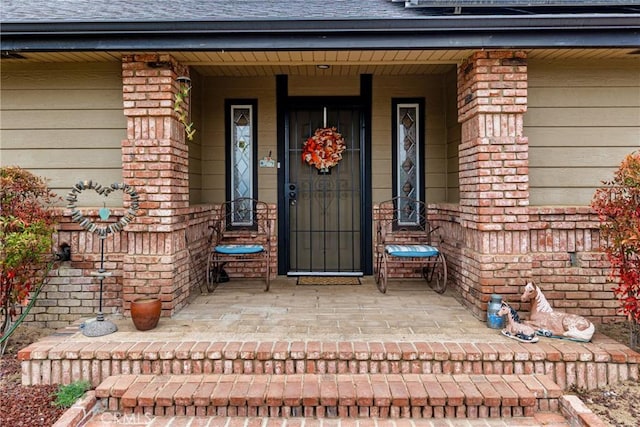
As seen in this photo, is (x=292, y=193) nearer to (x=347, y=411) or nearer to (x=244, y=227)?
(x=244, y=227)

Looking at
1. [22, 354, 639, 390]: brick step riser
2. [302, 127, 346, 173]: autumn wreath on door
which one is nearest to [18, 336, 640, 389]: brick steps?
[22, 354, 639, 390]: brick step riser

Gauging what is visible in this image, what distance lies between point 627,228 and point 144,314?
338 centimetres

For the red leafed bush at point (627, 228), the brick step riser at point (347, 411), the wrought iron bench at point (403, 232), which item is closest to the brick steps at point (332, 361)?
the brick step riser at point (347, 411)

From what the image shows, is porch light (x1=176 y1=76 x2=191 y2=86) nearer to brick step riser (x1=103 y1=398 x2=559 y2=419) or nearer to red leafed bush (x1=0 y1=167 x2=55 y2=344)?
red leafed bush (x1=0 y1=167 x2=55 y2=344)

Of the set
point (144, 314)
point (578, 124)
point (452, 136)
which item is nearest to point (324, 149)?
point (452, 136)

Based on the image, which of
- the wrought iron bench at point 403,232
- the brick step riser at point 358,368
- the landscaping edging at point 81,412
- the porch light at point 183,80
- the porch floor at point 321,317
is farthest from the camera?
the wrought iron bench at point 403,232

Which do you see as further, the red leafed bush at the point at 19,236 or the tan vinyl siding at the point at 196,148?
the tan vinyl siding at the point at 196,148

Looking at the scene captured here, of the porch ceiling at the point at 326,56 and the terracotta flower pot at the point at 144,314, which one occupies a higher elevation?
the porch ceiling at the point at 326,56

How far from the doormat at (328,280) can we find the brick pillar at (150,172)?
163 centimetres

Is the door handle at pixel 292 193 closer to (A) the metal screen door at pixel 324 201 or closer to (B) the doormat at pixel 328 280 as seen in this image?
(A) the metal screen door at pixel 324 201

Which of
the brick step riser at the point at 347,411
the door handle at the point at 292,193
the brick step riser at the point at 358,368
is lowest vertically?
the brick step riser at the point at 347,411

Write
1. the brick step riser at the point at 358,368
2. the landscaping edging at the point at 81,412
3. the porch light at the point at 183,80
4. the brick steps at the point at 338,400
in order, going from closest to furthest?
the landscaping edging at the point at 81,412
the brick steps at the point at 338,400
the brick step riser at the point at 358,368
the porch light at the point at 183,80

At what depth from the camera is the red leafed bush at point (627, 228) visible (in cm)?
277

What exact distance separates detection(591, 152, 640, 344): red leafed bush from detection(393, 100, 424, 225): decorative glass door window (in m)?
2.06
